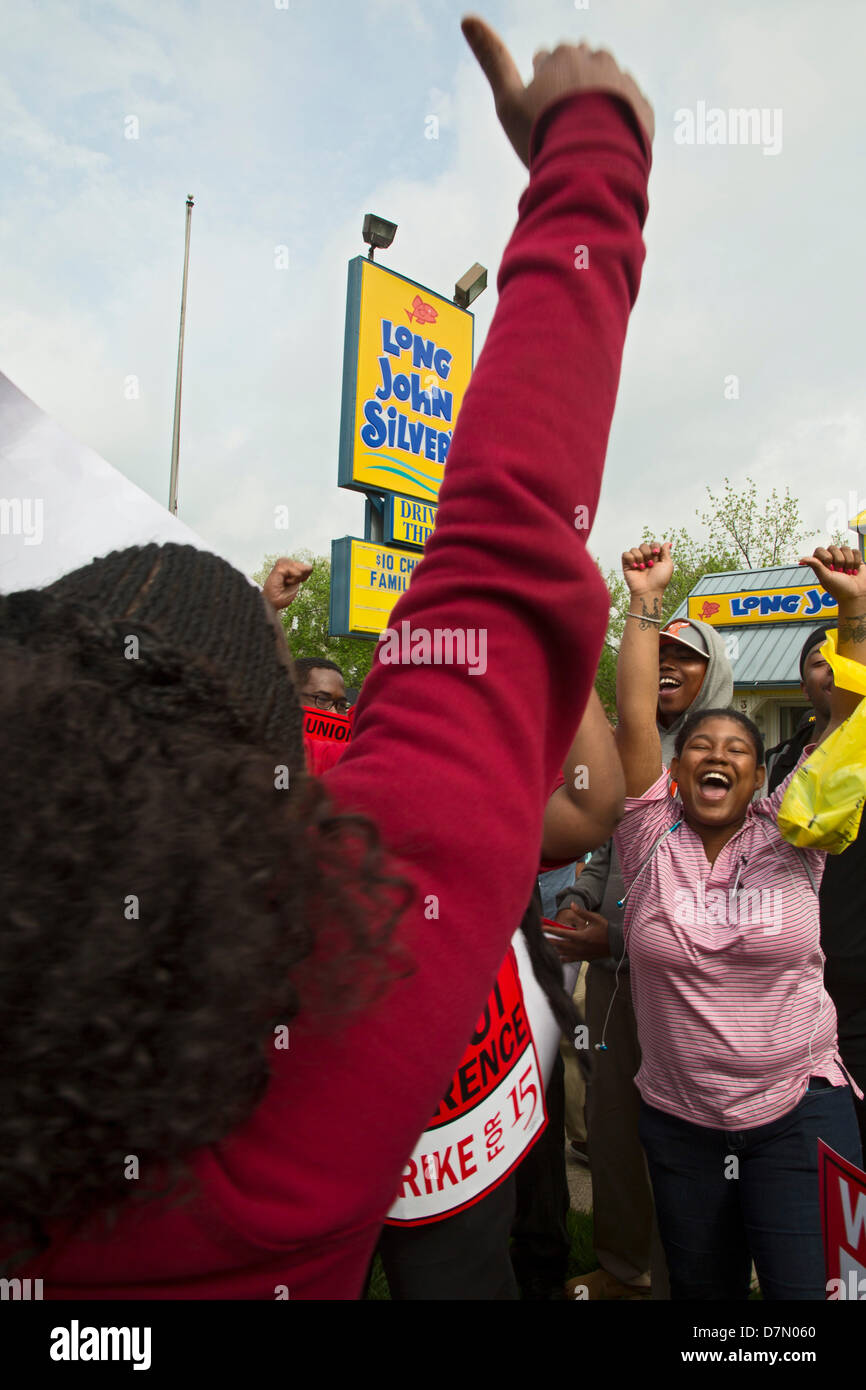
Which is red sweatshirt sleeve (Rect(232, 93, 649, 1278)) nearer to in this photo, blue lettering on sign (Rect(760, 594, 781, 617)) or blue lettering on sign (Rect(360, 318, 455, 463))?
blue lettering on sign (Rect(360, 318, 455, 463))

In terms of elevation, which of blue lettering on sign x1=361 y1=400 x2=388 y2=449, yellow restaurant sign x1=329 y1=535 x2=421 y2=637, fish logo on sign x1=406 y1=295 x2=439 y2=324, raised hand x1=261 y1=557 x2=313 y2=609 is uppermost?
Answer: fish logo on sign x1=406 y1=295 x2=439 y2=324

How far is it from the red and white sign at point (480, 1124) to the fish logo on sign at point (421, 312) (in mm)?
10144

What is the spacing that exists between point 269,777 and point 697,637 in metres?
2.86

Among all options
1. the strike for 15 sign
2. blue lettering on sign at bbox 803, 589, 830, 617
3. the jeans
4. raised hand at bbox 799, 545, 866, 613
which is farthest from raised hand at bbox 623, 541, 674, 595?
blue lettering on sign at bbox 803, 589, 830, 617

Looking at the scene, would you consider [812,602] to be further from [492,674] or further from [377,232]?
[492,674]

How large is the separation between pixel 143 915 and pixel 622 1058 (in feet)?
10.3

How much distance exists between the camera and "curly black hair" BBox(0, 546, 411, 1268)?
499 millimetres

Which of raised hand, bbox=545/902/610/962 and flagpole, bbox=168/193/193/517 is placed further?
flagpole, bbox=168/193/193/517

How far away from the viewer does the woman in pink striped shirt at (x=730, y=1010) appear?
6.91ft

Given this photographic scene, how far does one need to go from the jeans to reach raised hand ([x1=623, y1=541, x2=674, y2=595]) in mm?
1383

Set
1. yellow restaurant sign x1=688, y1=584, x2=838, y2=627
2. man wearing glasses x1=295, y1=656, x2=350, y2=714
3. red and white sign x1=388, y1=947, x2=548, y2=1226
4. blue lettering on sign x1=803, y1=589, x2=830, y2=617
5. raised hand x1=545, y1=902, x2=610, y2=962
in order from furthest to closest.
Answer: yellow restaurant sign x1=688, y1=584, x2=838, y2=627 < blue lettering on sign x1=803, y1=589, x2=830, y2=617 < man wearing glasses x1=295, y1=656, x2=350, y2=714 < raised hand x1=545, y1=902, x2=610, y2=962 < red and white sign x1=388, y1=947, x2=548, y2=1226

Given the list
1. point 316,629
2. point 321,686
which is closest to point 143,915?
point 321,686

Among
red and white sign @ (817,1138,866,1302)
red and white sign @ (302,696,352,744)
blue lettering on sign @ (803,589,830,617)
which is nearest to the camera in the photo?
red and white sign @ (817,1138,866,1302)

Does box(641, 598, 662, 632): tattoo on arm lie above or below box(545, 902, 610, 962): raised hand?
above
